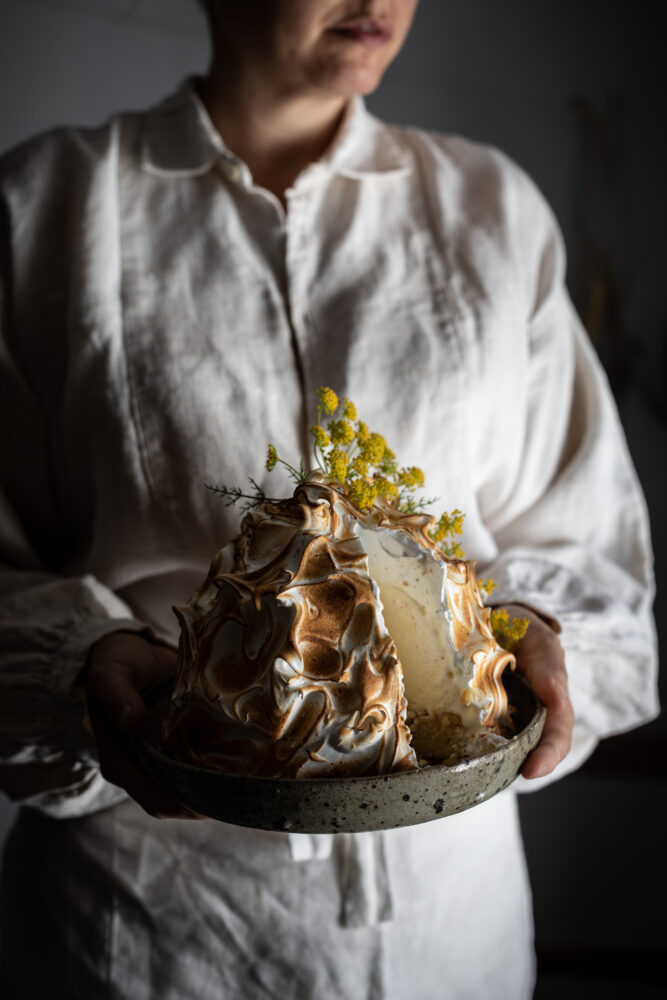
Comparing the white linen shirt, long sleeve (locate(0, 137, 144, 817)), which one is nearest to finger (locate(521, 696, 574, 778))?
the white linen shirt

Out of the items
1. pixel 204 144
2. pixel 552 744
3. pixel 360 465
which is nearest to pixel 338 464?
pixel 360 465

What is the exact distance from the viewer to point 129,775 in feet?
2.02

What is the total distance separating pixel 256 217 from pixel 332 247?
0.27 ft

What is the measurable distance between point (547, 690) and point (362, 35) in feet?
1.90

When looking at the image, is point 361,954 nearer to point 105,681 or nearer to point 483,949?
point 483,949

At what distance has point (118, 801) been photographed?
82 centimetres

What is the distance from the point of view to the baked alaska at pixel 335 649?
0.51 meters

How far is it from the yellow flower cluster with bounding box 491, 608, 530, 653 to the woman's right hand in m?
0.25

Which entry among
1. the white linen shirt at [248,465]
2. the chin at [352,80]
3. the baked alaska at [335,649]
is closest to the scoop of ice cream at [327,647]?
the baked alaska at [335,649]

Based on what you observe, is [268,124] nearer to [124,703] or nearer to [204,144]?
[204,144]

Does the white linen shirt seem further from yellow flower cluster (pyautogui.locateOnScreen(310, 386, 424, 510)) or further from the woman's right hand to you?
yellow flower cluster (pyautogui.locateOnScreen(310, 386, 424, 510))

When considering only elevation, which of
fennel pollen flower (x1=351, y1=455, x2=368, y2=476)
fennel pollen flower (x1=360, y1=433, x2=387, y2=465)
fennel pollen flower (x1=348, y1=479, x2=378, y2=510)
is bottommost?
fennel pollen flower (x1=348, y1=479, x2=378, y2=510)

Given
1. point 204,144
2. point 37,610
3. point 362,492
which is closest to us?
point 362,492

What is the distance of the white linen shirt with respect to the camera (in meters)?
0.79
